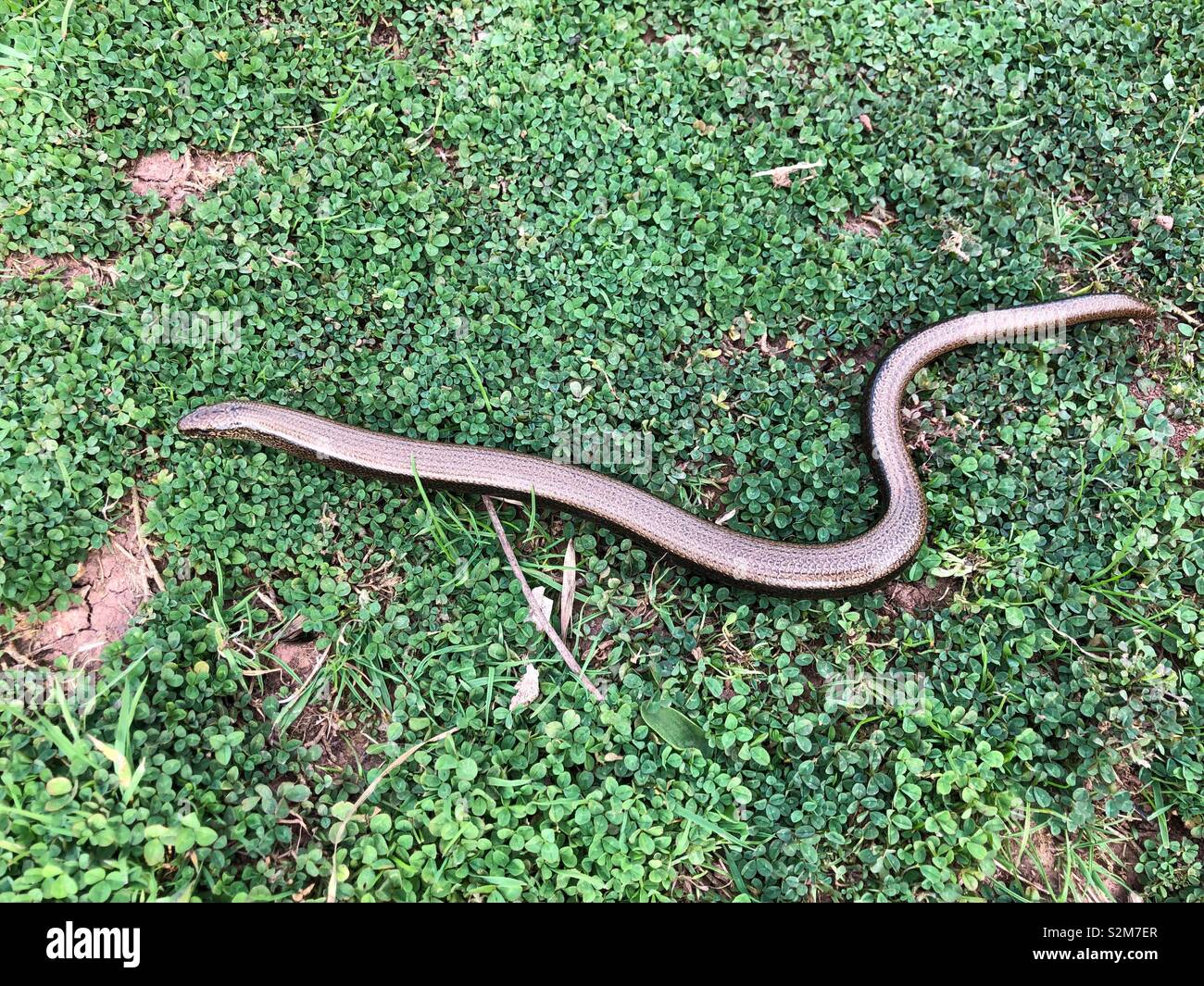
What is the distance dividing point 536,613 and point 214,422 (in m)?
2.15

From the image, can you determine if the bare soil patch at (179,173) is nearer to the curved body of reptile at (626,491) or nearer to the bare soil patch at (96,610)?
the curved body of reptile at (626,491)

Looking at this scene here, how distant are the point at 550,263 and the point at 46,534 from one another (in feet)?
10.5

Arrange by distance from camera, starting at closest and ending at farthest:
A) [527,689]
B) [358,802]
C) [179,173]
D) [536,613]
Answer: [358,802] → [527,689] → [536,613] → [179,173]

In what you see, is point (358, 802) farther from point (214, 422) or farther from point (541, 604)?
point (214, 422)

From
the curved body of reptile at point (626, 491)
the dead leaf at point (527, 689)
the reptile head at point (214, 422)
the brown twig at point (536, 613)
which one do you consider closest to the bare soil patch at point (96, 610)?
the reptile head at point (214, 422)

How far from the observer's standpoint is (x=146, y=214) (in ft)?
15.9

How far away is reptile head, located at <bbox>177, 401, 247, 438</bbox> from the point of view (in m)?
4.46

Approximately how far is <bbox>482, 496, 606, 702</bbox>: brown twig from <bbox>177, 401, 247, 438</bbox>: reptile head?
4.80 feet

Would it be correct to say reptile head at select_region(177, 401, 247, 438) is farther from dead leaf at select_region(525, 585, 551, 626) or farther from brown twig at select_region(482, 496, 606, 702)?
dead leaf at select_region(525, 585, 551, 626)

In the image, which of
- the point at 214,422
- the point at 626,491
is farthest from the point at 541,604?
the point at 214,422

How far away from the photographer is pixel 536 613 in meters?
4.39

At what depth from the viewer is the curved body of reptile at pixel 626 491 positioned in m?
4.33

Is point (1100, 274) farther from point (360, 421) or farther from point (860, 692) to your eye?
point (360, 421)

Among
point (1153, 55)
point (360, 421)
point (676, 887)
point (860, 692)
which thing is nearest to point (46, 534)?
point (360, 421)
